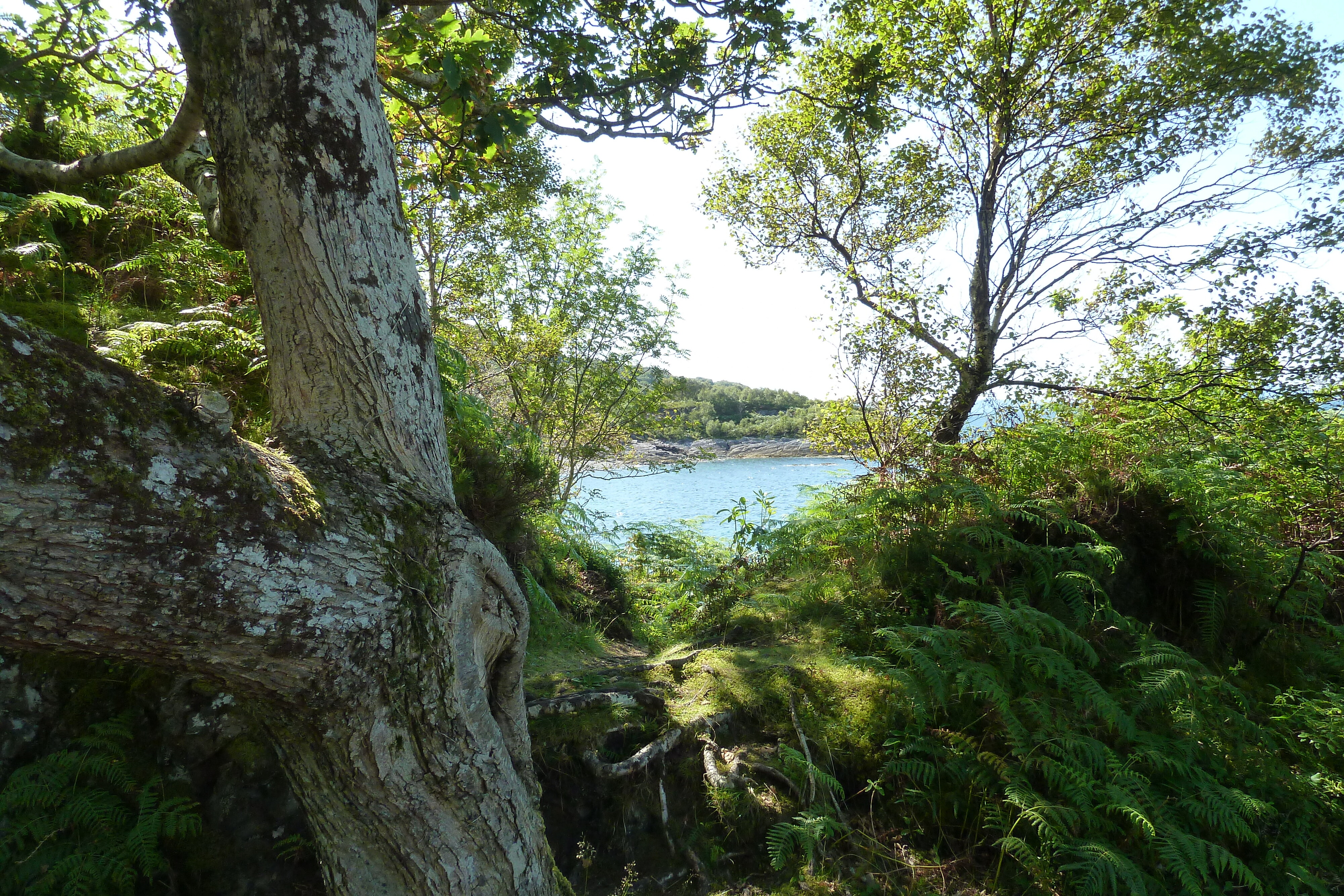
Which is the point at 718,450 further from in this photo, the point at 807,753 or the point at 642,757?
the point at 642,757

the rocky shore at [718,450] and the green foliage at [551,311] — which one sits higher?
the green foliage at [551,311]

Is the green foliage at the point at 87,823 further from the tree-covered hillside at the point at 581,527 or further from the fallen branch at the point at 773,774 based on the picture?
the fallen branch at the point at 773,774

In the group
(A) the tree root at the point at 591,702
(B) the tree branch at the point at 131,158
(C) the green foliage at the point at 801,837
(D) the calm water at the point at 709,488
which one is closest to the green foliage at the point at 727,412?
(D) the calm water at the point at 709,488

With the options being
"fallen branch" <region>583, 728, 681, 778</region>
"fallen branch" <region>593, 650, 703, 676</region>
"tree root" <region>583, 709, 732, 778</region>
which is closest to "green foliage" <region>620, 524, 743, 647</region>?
"fallen branch" <region>593, 650, 703, 676</region>

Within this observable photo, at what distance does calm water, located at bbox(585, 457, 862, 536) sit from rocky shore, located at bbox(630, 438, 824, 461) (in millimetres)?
372

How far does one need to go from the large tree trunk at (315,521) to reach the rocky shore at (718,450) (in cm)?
710

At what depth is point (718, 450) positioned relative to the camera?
28.5 meters

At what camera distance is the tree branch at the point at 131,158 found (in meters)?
2.47

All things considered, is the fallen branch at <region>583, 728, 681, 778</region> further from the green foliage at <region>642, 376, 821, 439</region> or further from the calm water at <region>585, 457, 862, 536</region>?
the green foliage at <region>642, 376, 821, 439</region>

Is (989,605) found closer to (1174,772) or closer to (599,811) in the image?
(1174,772)

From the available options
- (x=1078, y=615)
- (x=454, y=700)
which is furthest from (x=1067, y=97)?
(x=454, y=700)

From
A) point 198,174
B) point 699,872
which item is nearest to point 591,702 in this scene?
point 699,872

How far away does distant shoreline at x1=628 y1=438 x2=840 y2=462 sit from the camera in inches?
506

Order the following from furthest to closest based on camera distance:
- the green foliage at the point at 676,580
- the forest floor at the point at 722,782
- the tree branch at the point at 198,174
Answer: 1. the green foliage at the point at 676,580
2. the tree branch at the point at 198,174
3. the forest floor at the point at 722,782
